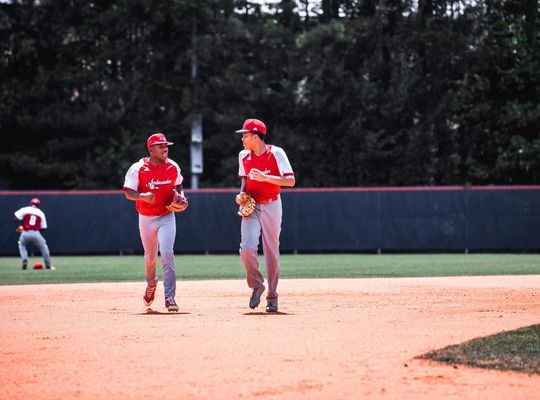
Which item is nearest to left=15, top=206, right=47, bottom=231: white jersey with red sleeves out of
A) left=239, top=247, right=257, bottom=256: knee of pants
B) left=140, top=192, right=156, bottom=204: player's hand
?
left=140, top=192, right=156, bottom=204: player's hand

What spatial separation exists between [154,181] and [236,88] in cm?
2835

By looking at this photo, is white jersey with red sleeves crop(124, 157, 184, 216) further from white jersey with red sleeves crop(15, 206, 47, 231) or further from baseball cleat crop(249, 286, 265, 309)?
white jersey with red sleeves crop(15, 206, 47, 231)

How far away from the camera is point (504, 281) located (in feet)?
52.2

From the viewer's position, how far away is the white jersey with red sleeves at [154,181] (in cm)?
1085

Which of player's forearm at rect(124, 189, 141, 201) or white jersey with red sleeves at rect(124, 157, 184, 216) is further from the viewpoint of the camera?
white jersey with red sleeves at rect(124, 157, 184, 216)

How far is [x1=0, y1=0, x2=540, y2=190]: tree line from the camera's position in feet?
127

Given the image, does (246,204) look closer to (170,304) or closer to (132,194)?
(132,194)

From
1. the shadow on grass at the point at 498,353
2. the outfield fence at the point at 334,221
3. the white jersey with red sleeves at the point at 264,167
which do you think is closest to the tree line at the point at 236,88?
the outfield fence at the point at 334,221

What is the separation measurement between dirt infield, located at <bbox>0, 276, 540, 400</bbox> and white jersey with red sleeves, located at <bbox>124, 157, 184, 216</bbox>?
1.12 m

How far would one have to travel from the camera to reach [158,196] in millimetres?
10859

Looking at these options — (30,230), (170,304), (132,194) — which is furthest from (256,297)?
(30,230)

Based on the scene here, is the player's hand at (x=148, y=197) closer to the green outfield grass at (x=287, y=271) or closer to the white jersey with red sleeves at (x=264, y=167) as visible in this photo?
the white jersey with red sleeves at (x=264, y=167)

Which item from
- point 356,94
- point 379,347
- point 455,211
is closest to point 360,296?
point 379,347

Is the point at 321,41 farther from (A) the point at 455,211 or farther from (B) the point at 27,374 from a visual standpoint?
(B) the point at 27,374
